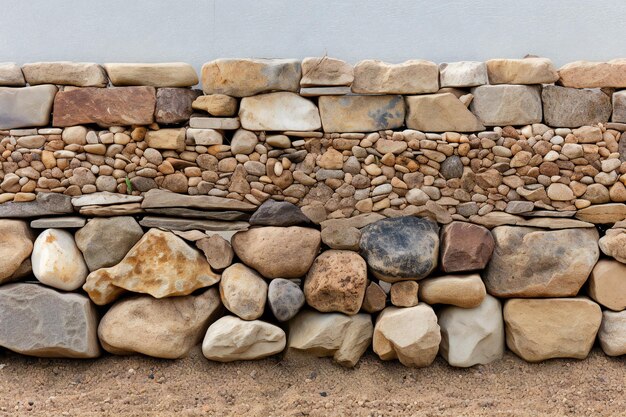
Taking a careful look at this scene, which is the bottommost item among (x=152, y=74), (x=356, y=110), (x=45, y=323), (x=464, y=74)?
(x=45, y=323)

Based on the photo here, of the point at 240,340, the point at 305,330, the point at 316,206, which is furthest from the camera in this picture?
the point at 316,206

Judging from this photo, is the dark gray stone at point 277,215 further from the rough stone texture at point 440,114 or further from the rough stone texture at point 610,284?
the rough stone texture at point 610,284

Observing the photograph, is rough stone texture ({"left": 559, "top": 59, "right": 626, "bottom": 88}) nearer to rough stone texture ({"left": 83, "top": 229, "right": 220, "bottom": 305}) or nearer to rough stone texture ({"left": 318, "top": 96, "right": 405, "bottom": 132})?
rough stone texture ({"left": 318, "top": 96, "right": 405, "bottom": 132})

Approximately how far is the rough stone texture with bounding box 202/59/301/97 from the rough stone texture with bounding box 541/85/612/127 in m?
1.43

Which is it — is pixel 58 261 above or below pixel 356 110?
below

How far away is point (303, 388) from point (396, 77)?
1.77 meters

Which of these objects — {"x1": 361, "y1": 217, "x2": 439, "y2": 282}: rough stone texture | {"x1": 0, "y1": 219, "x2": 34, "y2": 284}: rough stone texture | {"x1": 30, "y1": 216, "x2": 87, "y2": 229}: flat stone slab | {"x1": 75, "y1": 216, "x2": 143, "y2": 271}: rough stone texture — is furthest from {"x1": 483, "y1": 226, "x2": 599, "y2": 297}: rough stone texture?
{"x1": 0, "y1": 219, "x2": 34, "y2": 284}: rough stone texture

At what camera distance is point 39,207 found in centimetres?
323

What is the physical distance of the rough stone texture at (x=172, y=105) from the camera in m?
3.20

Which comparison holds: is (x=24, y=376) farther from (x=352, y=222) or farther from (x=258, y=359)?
(x=352, y=222)

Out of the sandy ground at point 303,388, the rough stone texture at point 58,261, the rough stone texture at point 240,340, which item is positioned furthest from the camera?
the rough stone texture at point 58,261

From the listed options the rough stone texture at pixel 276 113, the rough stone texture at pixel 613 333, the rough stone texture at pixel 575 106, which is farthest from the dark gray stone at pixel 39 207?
the rough stone texture at pixel 613 333

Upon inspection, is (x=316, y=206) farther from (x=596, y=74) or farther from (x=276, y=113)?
(x=596, y=74)

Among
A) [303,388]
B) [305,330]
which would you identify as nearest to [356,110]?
[305,330]
